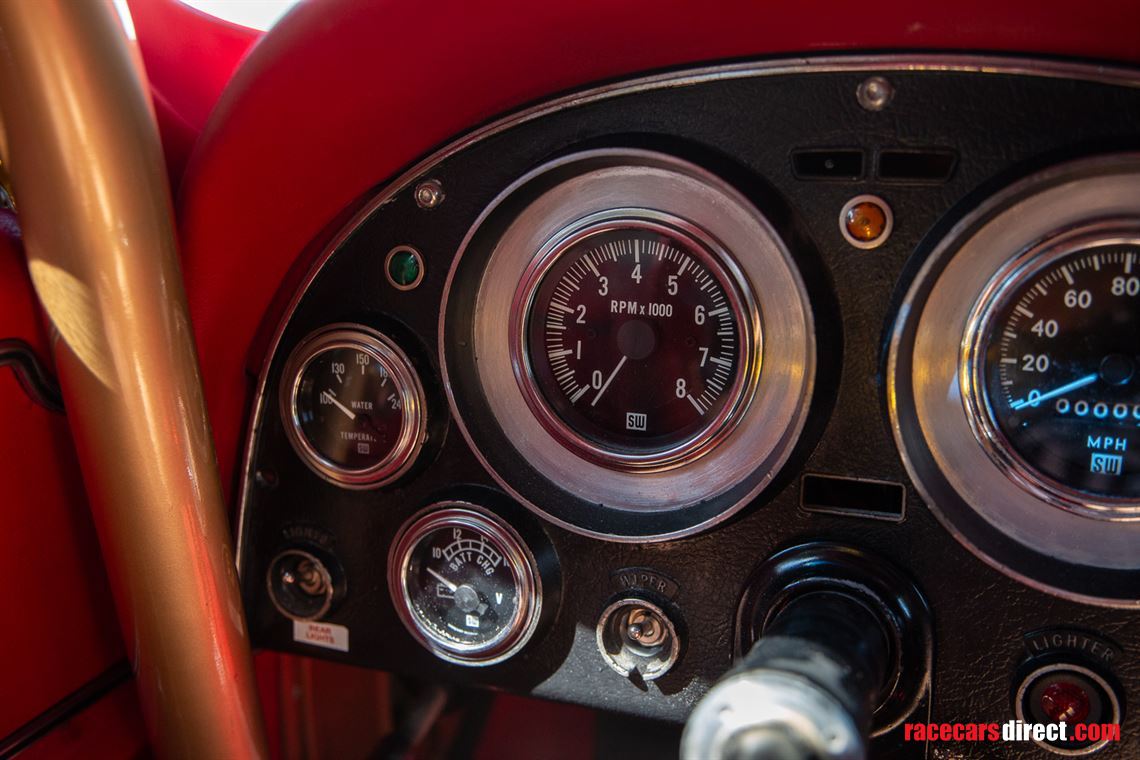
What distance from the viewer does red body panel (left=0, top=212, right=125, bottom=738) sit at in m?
1.31

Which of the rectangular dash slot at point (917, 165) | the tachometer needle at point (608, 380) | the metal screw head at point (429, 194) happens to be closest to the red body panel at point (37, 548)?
the metal screw head at point (429, 194)

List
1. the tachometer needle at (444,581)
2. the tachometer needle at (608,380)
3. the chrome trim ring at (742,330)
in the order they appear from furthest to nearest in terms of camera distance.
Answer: the tachometer needle at (444,581), the tachometer needle at (608,380), the chrome trim ring at (742,330)

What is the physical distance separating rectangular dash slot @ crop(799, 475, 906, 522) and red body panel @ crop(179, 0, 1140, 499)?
636mm

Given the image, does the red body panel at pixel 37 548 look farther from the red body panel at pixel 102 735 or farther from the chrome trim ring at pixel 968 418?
the chrome trim ring at pixel 968 418

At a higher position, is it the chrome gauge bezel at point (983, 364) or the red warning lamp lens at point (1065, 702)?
the chrome gauge bezel at point (983, 364)

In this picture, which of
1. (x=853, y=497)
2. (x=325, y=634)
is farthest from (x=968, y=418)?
(x=325, y=634)

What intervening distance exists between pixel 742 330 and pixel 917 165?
350 millimetres

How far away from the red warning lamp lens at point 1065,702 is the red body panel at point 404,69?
2.91ft

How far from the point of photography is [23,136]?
3.60 ft

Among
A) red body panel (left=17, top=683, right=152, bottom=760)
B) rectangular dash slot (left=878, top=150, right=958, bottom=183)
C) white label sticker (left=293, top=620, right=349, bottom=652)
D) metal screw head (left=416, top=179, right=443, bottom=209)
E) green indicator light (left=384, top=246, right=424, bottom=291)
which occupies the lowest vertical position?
red body panel (left=17, top=683, right=152, bottom=760)

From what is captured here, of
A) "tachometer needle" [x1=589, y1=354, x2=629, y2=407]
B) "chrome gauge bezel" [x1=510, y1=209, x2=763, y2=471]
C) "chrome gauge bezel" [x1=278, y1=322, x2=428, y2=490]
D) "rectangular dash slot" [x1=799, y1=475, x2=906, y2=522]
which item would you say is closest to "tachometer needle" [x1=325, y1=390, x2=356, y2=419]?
"chrome gauge bezel" [x1=278, y1=322, x2=428, y2=490]

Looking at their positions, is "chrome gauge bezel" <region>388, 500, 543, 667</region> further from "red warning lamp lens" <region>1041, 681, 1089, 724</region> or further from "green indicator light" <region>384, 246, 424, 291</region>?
"red warning lamp lens" <region>1041, 681, 1089, 724</region>

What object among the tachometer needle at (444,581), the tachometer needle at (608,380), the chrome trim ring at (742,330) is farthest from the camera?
the tachometer needle at (444,581)

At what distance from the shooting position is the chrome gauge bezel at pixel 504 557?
149 cm
